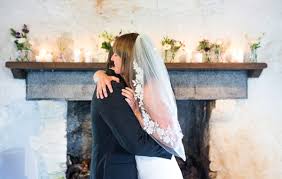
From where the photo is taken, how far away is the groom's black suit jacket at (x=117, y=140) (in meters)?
1.33

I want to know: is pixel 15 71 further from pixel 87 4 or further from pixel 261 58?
pixel 261 58

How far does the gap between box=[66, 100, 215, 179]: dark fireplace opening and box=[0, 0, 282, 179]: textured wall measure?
151 millimetres

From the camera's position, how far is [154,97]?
1518 millimetres

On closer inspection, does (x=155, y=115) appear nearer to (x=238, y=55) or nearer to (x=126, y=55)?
(x=126, y=55)

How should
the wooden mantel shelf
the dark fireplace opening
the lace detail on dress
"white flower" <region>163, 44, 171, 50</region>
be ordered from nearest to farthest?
the lace detail on dress
the wooden mantel shelf
"white flower" <region>163, 44, 171, 50</region>
the dark fireplace opening

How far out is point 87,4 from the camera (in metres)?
2.62

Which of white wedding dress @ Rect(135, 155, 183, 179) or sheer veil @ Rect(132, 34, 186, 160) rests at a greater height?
sheer veil @ Rect(132, 34, 186, 160)

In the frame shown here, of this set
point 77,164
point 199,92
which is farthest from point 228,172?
point 77,164

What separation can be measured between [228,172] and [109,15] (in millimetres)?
1611

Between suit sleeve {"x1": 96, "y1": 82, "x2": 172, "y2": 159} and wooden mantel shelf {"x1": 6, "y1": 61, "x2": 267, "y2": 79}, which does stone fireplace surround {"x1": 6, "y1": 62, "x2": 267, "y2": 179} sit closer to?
wooden mantel shelf {"x1": 6, "y1": 61, "x2": 267, "y2": 79}

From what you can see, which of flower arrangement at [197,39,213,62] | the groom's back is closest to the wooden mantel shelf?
flower arrangement at [197,39,213,62]

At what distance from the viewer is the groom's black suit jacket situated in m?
1.33

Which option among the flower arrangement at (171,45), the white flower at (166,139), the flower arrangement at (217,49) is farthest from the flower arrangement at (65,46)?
the white flower at (166,139)

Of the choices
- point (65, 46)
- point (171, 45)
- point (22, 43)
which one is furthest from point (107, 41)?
point (22, 43)
